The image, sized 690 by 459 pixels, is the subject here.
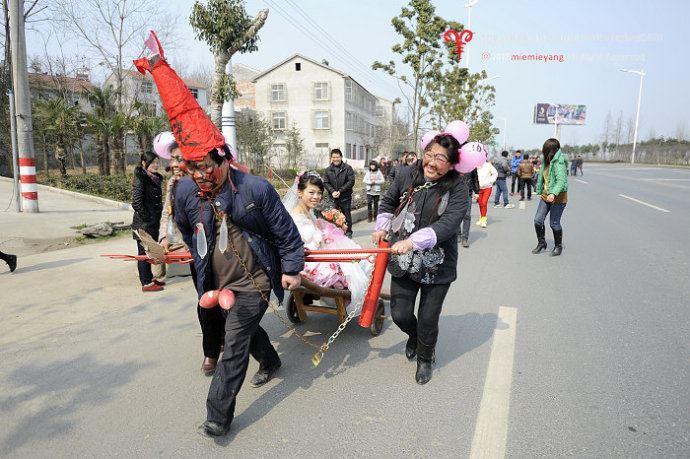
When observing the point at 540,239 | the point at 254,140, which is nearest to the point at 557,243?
the point at 540,239

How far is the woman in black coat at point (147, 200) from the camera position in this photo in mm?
5461

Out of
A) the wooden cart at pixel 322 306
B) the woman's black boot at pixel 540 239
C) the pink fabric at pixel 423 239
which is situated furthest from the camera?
the woman's black boot at pixel 540 239

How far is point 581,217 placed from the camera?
12336 millimetres

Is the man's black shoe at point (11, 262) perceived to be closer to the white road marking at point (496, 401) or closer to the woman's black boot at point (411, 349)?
the woman's black boot at point (411, 349)

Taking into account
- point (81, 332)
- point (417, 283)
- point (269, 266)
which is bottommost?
point (81, 332)

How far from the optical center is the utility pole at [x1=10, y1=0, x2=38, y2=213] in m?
10.3

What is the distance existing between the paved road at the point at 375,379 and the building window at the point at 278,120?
139 ft

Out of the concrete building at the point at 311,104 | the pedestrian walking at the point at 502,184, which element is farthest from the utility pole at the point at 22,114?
the concrete building at the point at 311,104

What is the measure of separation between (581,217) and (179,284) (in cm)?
1059

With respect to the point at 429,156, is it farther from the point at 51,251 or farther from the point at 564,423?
A: the point at 51,251

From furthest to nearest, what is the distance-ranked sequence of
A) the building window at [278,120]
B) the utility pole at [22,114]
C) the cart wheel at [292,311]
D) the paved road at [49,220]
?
1. the building window at [278,120]
2. the utility pole at [22,114]
3. the paved road at [49,220]
4. the cart wheel at [292,311]

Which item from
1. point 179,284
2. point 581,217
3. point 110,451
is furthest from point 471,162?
point 581,217

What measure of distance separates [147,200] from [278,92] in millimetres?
43641

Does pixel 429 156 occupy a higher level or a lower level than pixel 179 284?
higher
